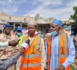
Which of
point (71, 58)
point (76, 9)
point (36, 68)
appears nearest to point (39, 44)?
point (36, 68)

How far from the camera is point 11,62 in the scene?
3.78m

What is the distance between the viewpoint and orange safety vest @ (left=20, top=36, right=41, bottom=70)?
5357mm

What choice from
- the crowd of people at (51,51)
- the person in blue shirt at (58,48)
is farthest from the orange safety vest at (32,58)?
the person in blue shirt at (58,48)

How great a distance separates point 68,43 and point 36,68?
856 mm

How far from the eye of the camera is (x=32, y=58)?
539cm

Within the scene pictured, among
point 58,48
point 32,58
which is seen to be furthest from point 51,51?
point 32,58

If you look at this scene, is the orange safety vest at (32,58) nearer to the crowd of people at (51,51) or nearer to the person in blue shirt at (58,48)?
the crowd of people at (51,51)

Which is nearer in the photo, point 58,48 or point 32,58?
point 58,48

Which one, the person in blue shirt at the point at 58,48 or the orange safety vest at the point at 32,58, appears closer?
the person in blue shirt at the point at 58,48

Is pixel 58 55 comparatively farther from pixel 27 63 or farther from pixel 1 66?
pixel 1 66

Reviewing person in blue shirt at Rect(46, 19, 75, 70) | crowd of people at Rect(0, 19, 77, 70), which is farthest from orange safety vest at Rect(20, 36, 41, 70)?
person in blue shirt at Rect(46, 19, 75, 70)

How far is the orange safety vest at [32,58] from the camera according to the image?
211 inches

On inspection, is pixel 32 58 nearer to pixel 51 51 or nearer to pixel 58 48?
pixel 51 51

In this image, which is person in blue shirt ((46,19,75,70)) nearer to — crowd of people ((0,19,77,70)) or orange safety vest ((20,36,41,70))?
crowd of people ((0,19,77,70))
